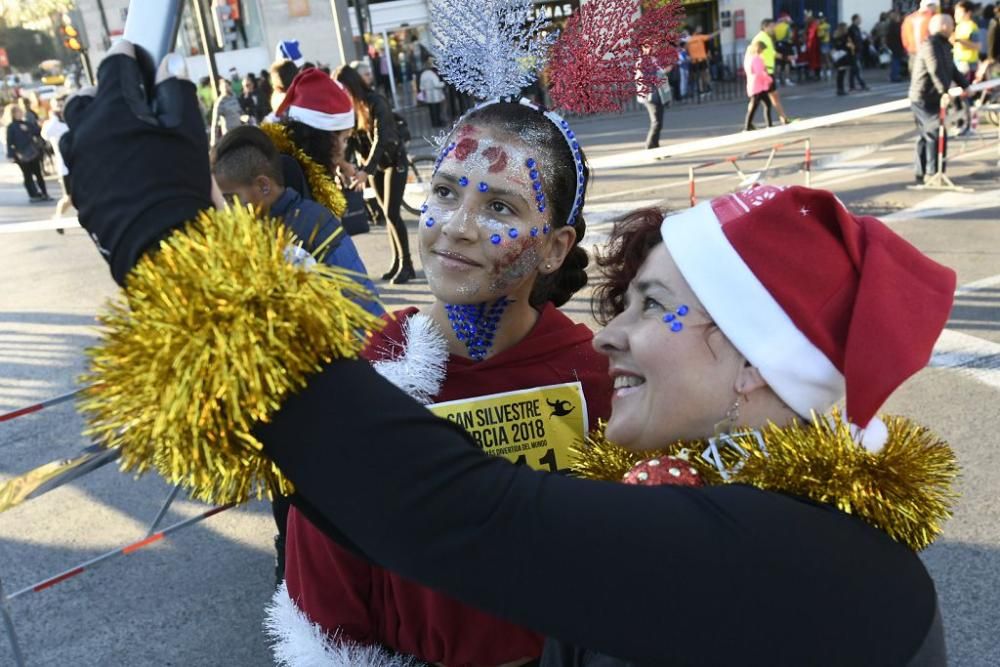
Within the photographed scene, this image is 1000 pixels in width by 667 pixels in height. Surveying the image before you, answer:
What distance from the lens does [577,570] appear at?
911 millimetres

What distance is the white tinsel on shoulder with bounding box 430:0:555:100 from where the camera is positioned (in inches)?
91.0

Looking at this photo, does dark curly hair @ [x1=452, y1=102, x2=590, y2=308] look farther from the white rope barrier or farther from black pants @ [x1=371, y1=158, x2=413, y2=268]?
the white rope barrier

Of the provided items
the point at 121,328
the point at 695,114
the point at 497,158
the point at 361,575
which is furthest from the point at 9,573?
the point at 695,114

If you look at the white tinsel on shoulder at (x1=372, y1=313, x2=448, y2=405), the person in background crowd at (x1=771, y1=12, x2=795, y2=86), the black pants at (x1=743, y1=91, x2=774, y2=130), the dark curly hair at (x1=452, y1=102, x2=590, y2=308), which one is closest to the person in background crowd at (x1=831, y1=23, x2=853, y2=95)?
the person in background crowd at (x1=771, y1=12, x2=795, y2=86)

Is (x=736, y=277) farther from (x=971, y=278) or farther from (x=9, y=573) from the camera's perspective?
(x=971, y=278)

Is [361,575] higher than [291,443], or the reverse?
[291,443]

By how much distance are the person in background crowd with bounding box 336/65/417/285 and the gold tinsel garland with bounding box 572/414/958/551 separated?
6780mm

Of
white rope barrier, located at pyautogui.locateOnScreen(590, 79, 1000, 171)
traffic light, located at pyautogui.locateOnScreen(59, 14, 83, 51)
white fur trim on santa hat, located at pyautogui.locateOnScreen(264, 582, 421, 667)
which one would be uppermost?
traffic light, located at pyautogui.locateOnScreen(59, 14, 83, 51)

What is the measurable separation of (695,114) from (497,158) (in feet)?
64.6

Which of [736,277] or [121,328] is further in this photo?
[736,277]

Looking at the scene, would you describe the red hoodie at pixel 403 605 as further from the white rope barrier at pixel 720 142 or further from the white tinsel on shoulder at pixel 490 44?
the white rope barrier at pixel 720 142

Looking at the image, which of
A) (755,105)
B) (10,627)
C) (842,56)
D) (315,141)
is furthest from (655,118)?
(10,627)

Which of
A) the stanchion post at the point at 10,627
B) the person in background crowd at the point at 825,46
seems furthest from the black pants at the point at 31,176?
the person in background crowd at the point at 825,46

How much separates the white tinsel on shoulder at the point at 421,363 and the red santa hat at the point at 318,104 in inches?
155
